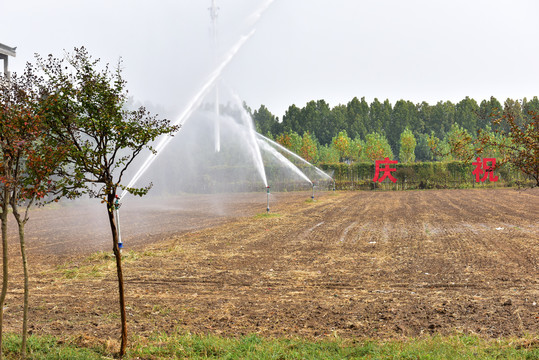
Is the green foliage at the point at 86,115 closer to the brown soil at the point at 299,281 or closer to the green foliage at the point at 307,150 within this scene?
the brown soil at the point at 299,281

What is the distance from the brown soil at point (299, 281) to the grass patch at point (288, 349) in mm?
532

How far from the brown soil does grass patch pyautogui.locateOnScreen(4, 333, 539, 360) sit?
53 centimetres

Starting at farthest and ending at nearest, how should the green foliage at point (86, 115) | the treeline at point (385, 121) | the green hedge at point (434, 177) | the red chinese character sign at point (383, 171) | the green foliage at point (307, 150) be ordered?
the treeline at point (385, 121), the green foliage at point (307, 150), the red chinese character sign at point (383, 171), the green hedge at point (434, 177), the green foliage at point (86, 115)

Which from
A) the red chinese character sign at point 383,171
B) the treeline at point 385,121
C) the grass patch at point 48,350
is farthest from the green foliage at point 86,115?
the treeline at point 385,121

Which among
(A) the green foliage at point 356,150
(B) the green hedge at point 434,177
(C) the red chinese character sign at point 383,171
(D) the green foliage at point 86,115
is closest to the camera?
(D) the green foliage at point 86,115

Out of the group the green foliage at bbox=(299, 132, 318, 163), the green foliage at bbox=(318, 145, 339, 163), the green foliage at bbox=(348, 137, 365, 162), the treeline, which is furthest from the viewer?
the treeline

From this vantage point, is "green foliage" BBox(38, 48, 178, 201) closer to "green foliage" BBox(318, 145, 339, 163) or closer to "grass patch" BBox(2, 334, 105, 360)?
"grass patch" BBox(2, 334, 105, 360)

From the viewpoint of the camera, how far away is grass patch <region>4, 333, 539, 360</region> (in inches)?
244

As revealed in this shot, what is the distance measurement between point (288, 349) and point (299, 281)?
175 inches

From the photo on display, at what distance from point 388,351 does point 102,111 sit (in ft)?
17.5

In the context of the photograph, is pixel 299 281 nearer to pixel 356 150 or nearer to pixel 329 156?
pixel 356 150

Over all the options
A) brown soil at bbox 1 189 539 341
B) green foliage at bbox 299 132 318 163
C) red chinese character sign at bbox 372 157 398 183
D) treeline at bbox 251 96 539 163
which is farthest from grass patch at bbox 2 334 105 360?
treeline at bbox 251 96 539 163

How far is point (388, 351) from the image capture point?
250 inches

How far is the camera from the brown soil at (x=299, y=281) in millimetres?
7980
